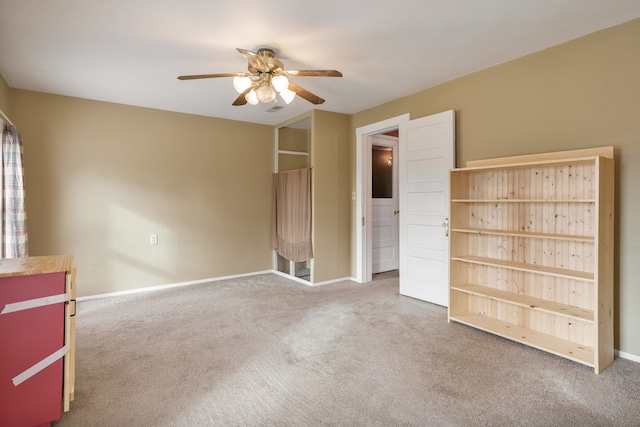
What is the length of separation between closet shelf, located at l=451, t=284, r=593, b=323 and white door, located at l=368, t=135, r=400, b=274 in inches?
82.2

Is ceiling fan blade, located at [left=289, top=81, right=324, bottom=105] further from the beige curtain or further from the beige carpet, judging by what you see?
the beige carpet

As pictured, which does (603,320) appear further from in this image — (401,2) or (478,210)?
(401,2)

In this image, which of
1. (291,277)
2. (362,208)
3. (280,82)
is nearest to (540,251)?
(362,208)

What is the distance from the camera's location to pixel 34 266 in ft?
5.55

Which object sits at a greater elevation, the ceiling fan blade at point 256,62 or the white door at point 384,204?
the ceiling fan blade at point 256,62

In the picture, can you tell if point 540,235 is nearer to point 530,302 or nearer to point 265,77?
point 530,302

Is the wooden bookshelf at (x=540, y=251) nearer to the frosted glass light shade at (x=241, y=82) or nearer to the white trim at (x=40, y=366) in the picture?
the frosted glass light shade at (x=241, y=82)

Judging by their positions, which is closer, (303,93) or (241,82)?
(241,82)

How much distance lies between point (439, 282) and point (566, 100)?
200 cm

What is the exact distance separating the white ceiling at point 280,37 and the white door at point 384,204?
1.77 m

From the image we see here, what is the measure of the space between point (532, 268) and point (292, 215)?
3.08 m

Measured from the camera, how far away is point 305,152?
5.51m

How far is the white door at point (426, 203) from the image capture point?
11.1 feet

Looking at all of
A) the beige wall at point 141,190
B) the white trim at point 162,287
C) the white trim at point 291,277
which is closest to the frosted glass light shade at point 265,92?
the beige wall at point 141,190
